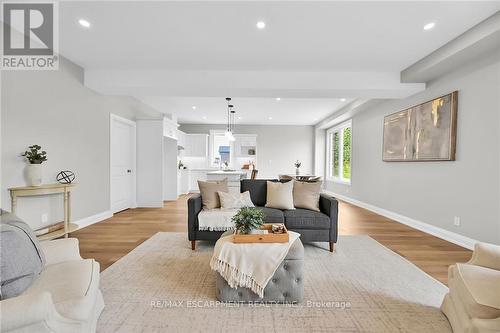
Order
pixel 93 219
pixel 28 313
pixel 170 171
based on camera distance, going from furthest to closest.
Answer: pixel 170 171 → pixel 93 219 → pixel 28 313

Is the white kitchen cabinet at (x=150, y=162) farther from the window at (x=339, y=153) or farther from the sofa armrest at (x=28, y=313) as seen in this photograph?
the window at (x=339, y=153)

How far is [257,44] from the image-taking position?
3182 mm

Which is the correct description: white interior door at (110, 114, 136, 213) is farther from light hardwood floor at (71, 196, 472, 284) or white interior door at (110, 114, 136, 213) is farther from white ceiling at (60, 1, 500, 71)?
white ceiling at (60, 1, 500, 71)

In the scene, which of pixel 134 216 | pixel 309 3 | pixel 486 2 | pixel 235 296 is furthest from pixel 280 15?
pixel 134 216

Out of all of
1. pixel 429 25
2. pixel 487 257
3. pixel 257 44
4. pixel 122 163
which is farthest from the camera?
pixel 122 163

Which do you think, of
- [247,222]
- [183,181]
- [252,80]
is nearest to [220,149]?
[183,181]

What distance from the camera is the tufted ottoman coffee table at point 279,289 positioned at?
1948 mm

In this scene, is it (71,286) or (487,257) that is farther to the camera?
(487,257)

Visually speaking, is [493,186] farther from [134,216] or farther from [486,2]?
[134,216]

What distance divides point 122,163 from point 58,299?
15.3 ft

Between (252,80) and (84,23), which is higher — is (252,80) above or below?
below

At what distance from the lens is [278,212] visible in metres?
3.18

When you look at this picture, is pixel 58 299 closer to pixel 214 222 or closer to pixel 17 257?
pixel 17 257

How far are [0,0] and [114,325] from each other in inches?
132
